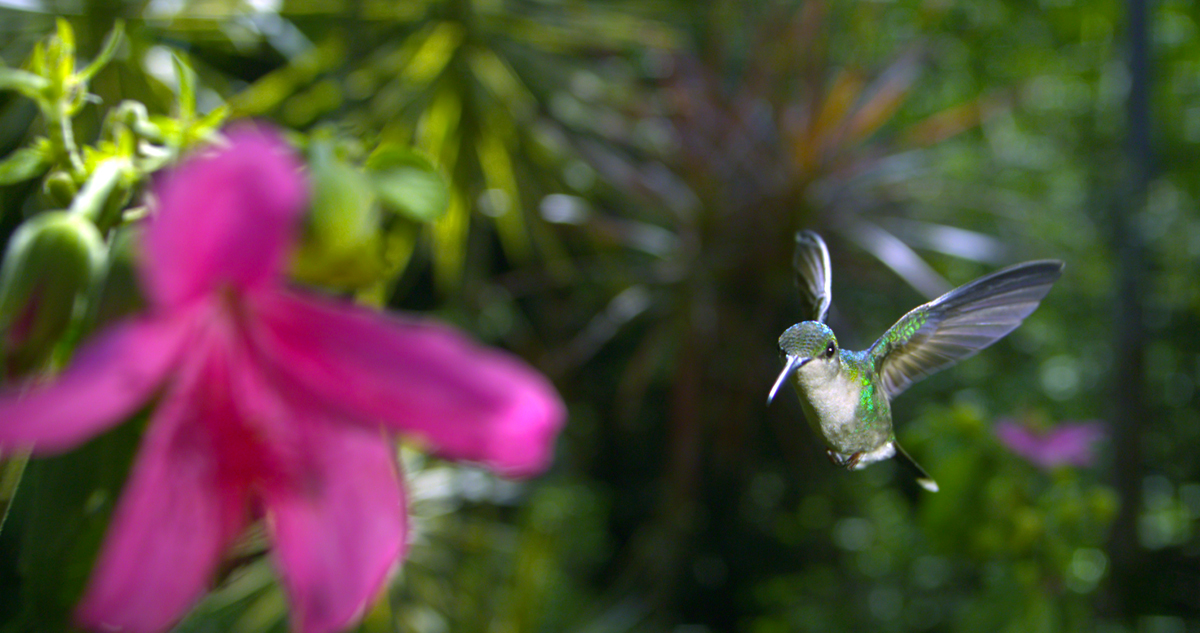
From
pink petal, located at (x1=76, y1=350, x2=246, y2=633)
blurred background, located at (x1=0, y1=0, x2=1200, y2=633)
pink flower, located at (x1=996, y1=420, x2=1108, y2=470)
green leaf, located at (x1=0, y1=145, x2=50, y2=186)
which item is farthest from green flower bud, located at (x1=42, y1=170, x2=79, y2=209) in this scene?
pink flower, located at (x1=996, y1=420, x2=1108, y2=470)

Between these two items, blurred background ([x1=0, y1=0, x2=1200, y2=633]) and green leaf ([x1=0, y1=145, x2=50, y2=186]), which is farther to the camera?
blurred background ([x1=0, y1=0, x2=1200, y2=633])

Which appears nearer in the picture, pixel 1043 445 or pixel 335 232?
pixel 335 232

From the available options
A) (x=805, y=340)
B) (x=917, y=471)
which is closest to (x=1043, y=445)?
(x=917, y=471)

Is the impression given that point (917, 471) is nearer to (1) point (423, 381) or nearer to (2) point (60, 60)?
(1) point (423, 381)

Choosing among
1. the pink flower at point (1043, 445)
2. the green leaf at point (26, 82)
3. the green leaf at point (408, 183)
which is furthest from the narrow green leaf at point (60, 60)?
the pink flower at point (1043, 445)

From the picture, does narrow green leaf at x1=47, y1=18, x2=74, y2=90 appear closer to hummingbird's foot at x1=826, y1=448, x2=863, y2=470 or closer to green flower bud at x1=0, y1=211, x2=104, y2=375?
green flower bud at x1=0, y1=211, x2=104, y2=375

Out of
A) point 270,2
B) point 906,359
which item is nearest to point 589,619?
point 270,2
